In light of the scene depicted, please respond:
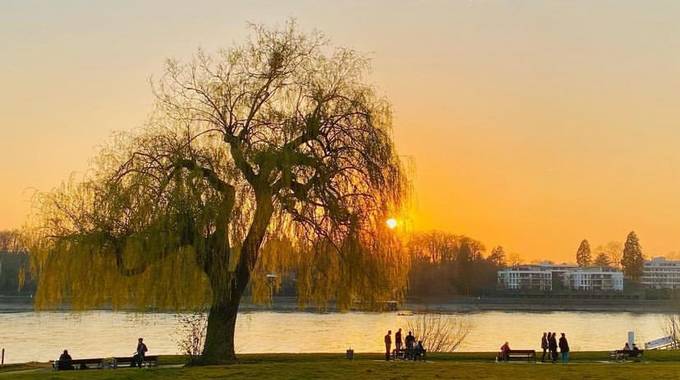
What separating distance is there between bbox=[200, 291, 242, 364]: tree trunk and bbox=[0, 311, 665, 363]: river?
1132 centimetres

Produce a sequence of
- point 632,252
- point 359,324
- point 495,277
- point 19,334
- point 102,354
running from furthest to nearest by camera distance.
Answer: point 632,252
point 495,277
point 359,324
point 19,334
point 102,354

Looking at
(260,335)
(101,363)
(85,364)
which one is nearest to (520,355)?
(101,363)

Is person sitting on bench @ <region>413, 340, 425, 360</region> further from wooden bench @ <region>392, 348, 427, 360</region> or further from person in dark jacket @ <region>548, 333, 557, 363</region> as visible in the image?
person in dark jacket @ <region>548, 333, 557, 363</region>

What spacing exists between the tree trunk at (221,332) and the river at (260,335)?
1132 cm

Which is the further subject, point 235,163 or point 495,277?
point 495,277

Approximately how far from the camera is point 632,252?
513 feet

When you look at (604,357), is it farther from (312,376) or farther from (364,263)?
(312,376)

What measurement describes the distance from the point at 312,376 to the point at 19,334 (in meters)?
37.0

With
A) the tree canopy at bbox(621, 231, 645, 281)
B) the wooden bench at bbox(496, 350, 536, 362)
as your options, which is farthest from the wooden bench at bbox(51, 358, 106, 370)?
the tree canopy at bbox(621, 231, 645, 281)

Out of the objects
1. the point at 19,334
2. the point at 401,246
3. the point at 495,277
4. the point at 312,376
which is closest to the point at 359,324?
the point at 19,334

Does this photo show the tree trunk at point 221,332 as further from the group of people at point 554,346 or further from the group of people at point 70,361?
the group of people at point 554,346

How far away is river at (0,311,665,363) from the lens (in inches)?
1575

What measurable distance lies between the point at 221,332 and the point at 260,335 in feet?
89.8

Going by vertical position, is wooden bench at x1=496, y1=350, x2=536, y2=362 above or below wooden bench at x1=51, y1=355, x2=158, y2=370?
above
